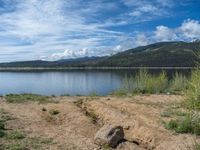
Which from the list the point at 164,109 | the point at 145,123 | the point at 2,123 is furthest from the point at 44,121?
the point at 164,109

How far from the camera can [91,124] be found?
1494cm

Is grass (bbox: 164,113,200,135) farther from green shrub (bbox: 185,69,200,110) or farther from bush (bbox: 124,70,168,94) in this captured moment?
bush (bbox: 124,70,168,94)

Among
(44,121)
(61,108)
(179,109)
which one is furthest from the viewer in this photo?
(61,108)

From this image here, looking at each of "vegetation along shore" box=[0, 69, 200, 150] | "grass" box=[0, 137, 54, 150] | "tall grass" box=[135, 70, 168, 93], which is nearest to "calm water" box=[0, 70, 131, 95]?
"tall grass" box=[135, 70, 168, 93]

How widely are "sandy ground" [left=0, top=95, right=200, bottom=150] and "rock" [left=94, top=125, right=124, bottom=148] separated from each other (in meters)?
0.19

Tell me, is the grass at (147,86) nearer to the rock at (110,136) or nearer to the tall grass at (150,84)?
the tall grass at (150,84)

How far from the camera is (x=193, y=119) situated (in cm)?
1273

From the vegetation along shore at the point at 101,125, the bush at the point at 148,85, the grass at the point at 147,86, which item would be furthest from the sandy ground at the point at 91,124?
the bush at the point at 148,85

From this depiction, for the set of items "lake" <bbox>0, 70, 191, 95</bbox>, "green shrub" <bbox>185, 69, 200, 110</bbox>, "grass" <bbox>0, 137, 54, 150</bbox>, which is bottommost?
"lake" <bbox>0, 70, 191, 95</bbox>

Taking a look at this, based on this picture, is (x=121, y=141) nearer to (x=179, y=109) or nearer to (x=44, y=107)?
(x=179, y=109)

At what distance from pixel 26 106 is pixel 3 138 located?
7605 mm

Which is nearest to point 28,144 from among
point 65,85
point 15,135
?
point 15,135

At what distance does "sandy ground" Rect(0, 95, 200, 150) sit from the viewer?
38.5ft

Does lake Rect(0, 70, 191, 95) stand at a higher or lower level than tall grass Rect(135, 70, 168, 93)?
lower
